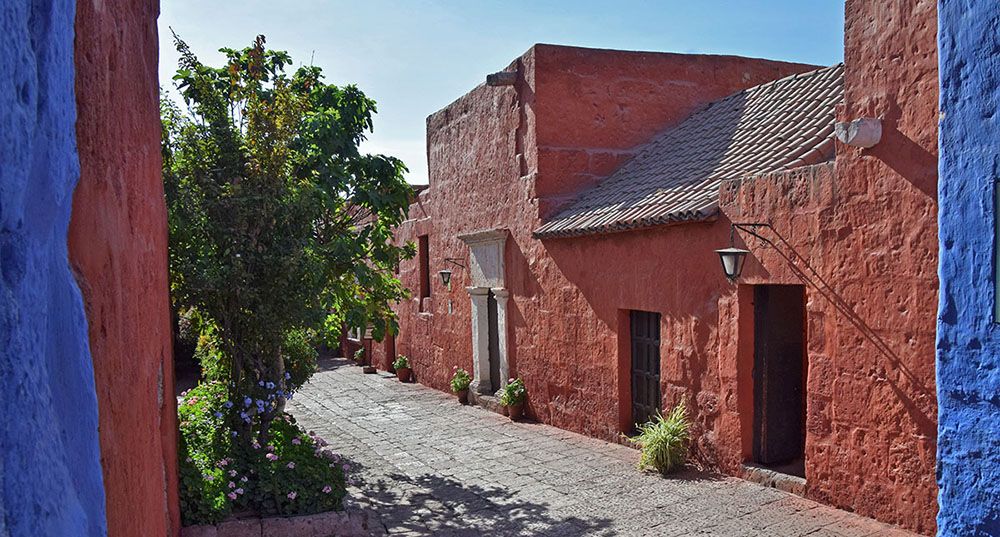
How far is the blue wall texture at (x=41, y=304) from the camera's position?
1629mm

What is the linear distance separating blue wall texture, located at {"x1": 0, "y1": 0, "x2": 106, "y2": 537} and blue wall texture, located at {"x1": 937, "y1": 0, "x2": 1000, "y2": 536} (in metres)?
3.70

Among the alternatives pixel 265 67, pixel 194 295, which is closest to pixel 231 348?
Result: pixel 194 295

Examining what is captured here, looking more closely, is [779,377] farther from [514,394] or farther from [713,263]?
[514,394]

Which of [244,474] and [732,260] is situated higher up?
[732,260]

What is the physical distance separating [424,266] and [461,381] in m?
4.00

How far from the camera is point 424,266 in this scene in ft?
55.3

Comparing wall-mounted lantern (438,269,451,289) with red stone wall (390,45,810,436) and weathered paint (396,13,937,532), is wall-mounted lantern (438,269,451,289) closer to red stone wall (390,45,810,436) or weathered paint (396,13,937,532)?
weathered paint (396,13,937,532)

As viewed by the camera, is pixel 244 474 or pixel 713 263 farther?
pixel 713 263

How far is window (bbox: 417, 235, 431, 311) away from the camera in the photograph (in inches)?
657

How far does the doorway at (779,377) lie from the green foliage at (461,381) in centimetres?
684

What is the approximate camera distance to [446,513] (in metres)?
7.12

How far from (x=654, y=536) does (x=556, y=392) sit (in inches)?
190

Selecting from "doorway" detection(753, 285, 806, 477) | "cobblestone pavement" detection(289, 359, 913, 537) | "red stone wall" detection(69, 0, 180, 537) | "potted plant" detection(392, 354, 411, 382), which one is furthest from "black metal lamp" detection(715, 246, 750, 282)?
"potted plant" detection(392, 354, 411, 382)

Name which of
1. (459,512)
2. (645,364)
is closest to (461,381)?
(645,364)
